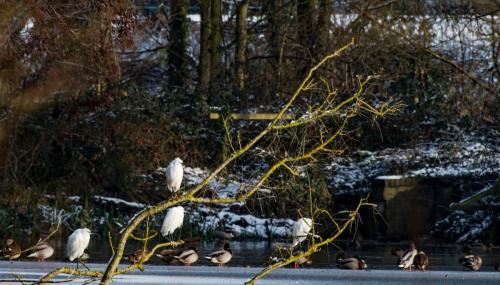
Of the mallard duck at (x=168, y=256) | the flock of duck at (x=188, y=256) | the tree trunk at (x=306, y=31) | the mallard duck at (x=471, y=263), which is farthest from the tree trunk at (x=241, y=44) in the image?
the mallard duck at (x=471, y=263)

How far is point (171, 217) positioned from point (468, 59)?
10030mm

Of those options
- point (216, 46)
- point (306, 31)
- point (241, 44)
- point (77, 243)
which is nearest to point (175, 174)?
point (77, 243)

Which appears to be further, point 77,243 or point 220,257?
point 220,257

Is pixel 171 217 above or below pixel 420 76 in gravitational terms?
below

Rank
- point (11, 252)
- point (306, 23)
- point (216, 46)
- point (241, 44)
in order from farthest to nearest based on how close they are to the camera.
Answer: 1. point (216, 46)
2. point (241, 44)
3. point (306, 23)
4. point (11, 252)

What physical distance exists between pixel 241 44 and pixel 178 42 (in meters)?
1.95

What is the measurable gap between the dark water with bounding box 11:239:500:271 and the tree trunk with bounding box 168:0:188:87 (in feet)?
20.9

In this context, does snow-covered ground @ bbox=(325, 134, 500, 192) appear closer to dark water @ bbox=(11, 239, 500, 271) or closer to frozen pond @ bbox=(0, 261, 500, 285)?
dark water @ bbox=(11, 239, 500, 271)

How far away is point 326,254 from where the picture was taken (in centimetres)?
1675

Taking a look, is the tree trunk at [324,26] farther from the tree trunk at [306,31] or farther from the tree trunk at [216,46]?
the tree trunk at [216,46]

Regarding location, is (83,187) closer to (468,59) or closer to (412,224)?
(412,224)

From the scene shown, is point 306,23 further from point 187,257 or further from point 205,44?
point 187,257

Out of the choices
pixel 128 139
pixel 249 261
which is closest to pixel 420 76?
pixel 128 139

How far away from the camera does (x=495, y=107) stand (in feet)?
72.4
